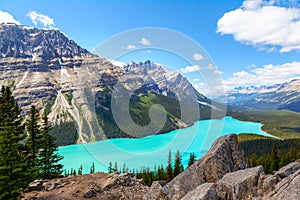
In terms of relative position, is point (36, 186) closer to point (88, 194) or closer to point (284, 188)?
point (88, 194)

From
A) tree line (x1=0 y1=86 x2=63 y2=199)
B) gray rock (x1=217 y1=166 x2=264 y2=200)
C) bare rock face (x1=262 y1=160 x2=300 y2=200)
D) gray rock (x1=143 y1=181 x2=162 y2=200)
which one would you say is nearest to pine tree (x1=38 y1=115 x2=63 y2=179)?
tree line (x1=0 y1=86 x2=63 y2=199)

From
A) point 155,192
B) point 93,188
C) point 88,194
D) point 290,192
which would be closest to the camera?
point 290,192

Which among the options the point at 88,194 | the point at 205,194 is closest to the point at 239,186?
the point at 205,194

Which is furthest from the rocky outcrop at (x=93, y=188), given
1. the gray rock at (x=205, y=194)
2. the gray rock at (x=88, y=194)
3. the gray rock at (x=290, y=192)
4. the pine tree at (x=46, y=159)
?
the gray rock at (x=290, y=192)

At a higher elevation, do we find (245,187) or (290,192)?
(290,192)

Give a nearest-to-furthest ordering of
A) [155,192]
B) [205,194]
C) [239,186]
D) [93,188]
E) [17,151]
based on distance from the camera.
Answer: [205,194], [239,186], [155,192], [17,151], [93,188]

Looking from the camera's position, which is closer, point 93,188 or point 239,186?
point 239,186

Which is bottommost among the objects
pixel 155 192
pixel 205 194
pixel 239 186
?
pixel 155 192
